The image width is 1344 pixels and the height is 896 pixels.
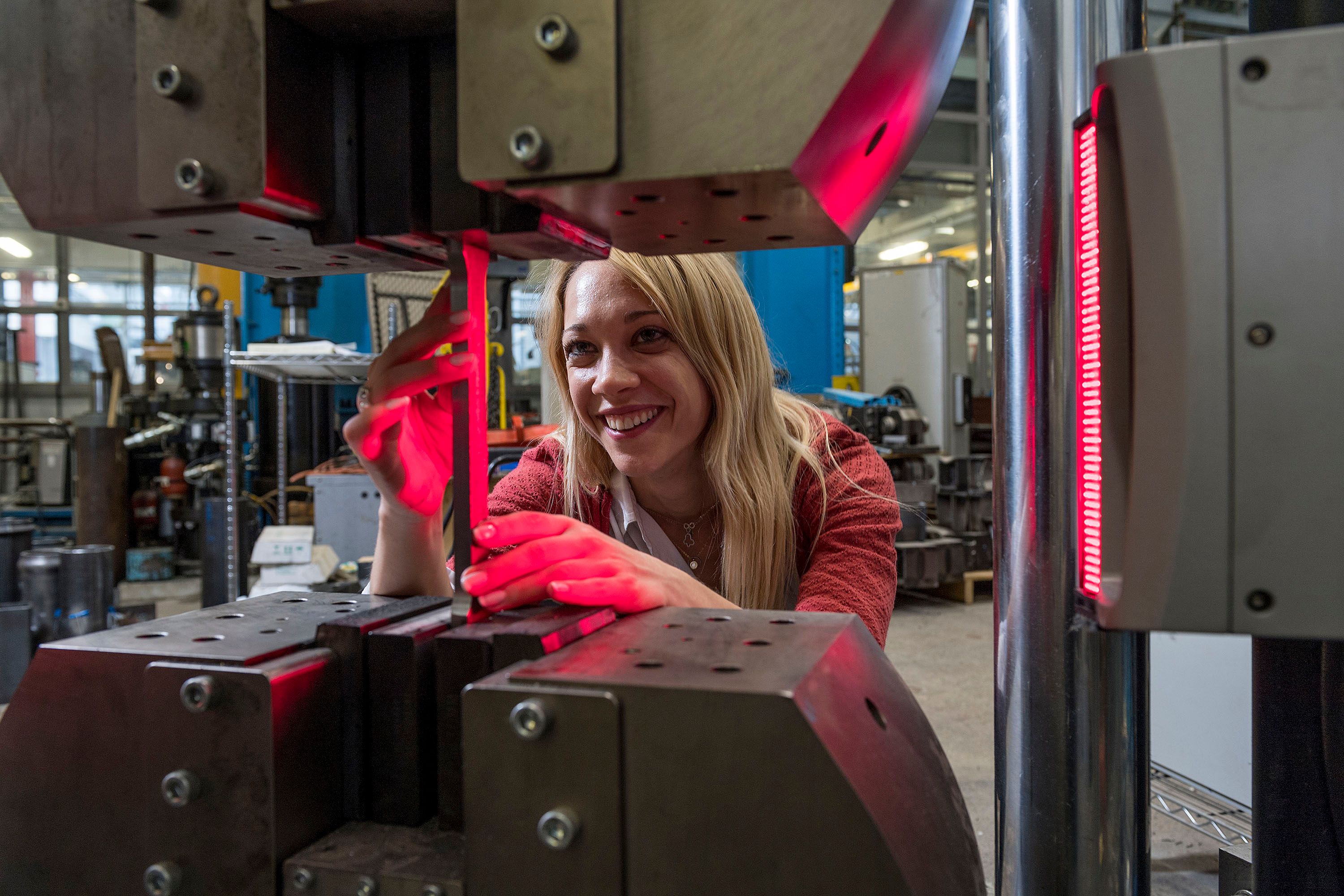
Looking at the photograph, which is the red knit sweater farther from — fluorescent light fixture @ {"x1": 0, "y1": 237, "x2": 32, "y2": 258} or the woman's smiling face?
fluorescent light fixture @ {"x1": 0, "y1": 237, "x2": 32, "y2": 258}

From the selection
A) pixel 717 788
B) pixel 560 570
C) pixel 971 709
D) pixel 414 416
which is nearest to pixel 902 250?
pixel 971 709

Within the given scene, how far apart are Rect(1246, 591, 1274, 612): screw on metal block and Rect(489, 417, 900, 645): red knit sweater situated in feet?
1.69

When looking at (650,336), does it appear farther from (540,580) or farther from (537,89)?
(537,89)

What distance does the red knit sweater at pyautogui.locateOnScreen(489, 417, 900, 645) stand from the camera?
103cm

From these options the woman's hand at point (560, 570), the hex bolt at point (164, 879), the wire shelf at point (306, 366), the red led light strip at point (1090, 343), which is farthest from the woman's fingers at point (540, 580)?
the wire shelf at point (306, 366)

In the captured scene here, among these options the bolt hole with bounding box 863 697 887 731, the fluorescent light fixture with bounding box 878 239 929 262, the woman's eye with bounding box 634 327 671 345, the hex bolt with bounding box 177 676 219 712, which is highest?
the fluorescent light fixture with bounding box 878 239 929 262

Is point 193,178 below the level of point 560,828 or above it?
above

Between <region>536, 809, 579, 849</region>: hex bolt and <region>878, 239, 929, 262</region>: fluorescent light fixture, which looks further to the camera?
<region>878, 239, 929, 262</region>: fluorescent light fixture

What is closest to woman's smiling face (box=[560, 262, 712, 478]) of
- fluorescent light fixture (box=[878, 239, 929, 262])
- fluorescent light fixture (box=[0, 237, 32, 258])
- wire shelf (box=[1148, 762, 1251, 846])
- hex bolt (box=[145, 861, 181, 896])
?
hex bolt (box=[145, 861, 181, 896])

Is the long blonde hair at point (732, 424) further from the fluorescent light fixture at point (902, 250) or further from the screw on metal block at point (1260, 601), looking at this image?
the fluorescent light fixture at point (902, 250)

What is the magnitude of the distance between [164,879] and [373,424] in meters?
0.37

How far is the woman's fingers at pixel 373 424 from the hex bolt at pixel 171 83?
0.28 metres

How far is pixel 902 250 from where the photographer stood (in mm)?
8422

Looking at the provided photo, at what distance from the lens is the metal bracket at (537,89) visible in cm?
43
